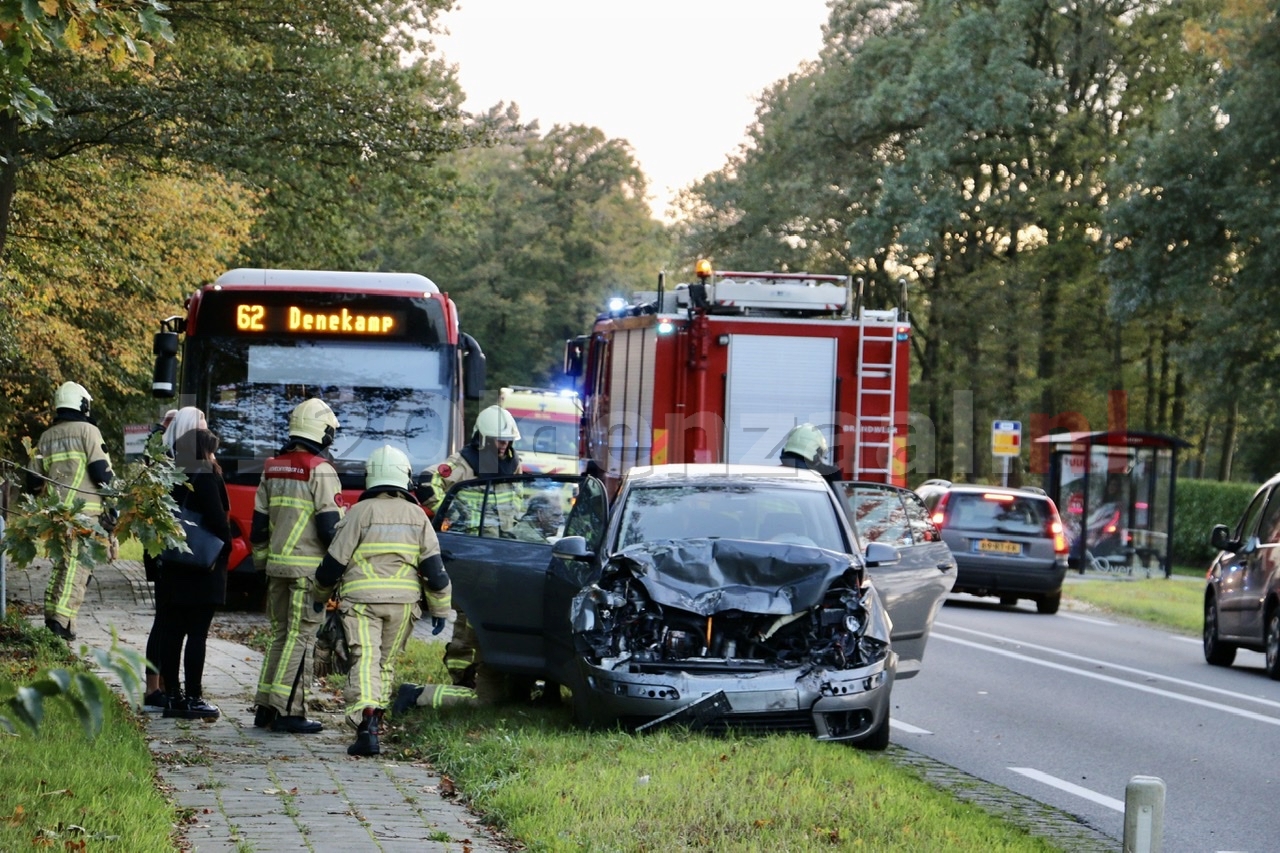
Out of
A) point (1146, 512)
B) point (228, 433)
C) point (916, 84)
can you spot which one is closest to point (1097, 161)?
point (916, 84)

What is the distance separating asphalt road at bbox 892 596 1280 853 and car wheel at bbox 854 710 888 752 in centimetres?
51

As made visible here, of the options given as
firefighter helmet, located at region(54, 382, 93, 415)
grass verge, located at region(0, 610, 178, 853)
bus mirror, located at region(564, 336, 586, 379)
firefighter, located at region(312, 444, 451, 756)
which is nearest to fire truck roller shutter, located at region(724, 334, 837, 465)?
bus mirror, located at region(564, 336, 586, 379)

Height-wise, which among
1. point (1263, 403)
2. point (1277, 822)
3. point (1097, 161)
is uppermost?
point (1097, 161)

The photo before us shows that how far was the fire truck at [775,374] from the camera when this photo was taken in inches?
731

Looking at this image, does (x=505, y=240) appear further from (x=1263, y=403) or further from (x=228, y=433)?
(x=228, y=433)

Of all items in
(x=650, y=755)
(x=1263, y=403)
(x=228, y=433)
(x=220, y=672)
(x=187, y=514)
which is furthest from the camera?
(x=1263, y=403)

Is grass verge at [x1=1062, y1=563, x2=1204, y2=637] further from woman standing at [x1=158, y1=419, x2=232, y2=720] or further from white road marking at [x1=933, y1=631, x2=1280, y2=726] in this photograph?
woman standing at [x1=158, y1=419, x2=232, y2=720]

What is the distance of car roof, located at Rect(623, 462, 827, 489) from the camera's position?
1072cm

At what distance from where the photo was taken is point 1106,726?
39.7 feet

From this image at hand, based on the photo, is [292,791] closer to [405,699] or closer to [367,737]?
[367,737]

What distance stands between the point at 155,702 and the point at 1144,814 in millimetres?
6359

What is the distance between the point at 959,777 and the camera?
9.45m

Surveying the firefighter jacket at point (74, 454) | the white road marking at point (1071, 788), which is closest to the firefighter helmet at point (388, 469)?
the white road marking at point (1071, 788)

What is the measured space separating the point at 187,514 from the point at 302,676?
4.01 ft
